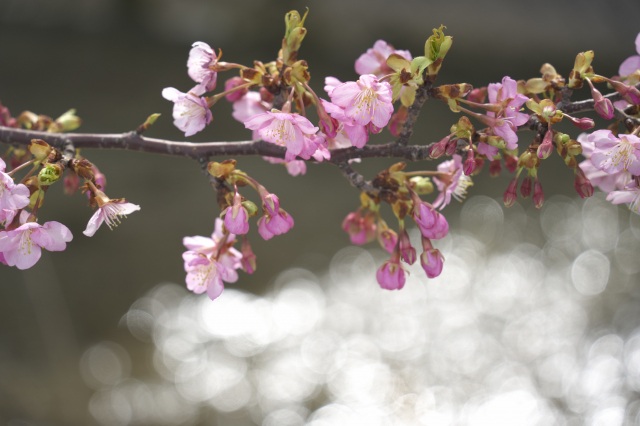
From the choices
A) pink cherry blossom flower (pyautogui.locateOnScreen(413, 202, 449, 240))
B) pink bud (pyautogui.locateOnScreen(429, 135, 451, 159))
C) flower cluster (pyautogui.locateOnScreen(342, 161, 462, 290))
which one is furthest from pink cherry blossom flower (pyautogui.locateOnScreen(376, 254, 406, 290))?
pink bud (pyautogui.locateOnScreen(429, 135, 451, 159))

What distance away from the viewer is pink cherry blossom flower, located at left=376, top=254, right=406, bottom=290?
864mm

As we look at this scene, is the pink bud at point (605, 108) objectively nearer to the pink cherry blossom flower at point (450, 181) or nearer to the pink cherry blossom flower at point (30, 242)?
the pink cherry blossom flower at point (450, 181)

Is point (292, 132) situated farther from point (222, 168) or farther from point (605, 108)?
point (605, 108)

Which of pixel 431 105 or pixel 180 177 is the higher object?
pixel 431 105

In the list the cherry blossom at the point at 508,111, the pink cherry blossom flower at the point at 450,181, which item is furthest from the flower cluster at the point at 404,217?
the cherry blossom at the point at 508,111

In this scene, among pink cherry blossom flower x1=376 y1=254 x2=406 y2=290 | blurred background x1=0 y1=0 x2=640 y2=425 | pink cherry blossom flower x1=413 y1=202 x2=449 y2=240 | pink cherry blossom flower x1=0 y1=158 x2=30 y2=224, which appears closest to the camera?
pink cherry blossom flower x1=0 y1=158 x2=30 y2=224

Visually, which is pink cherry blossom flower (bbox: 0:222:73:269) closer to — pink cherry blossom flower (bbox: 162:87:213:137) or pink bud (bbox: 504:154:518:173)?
pink cherry blossom flower (bbox: 162:87:213:137)

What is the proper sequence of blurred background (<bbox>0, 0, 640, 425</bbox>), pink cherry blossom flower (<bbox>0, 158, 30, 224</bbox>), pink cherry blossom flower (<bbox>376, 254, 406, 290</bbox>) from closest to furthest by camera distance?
pink cherry blossom flower (<bbox>0, 158, 30, 224</bbox>), pink cherry blossom flower (<bbox>376, 254, 406, 290</bbox>), blurred background (<bbox>0, 0, 640, 425</bbox>)

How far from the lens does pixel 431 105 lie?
171 inches

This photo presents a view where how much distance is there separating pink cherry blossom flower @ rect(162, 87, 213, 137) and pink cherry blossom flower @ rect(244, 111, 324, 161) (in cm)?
9

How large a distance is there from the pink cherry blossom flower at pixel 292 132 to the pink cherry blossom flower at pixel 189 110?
0.09 meters

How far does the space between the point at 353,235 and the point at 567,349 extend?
2.18 m

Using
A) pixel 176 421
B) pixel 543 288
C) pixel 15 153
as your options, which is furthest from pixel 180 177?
pixel 15 153

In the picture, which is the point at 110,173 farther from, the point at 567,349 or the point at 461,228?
the point at 567,349
